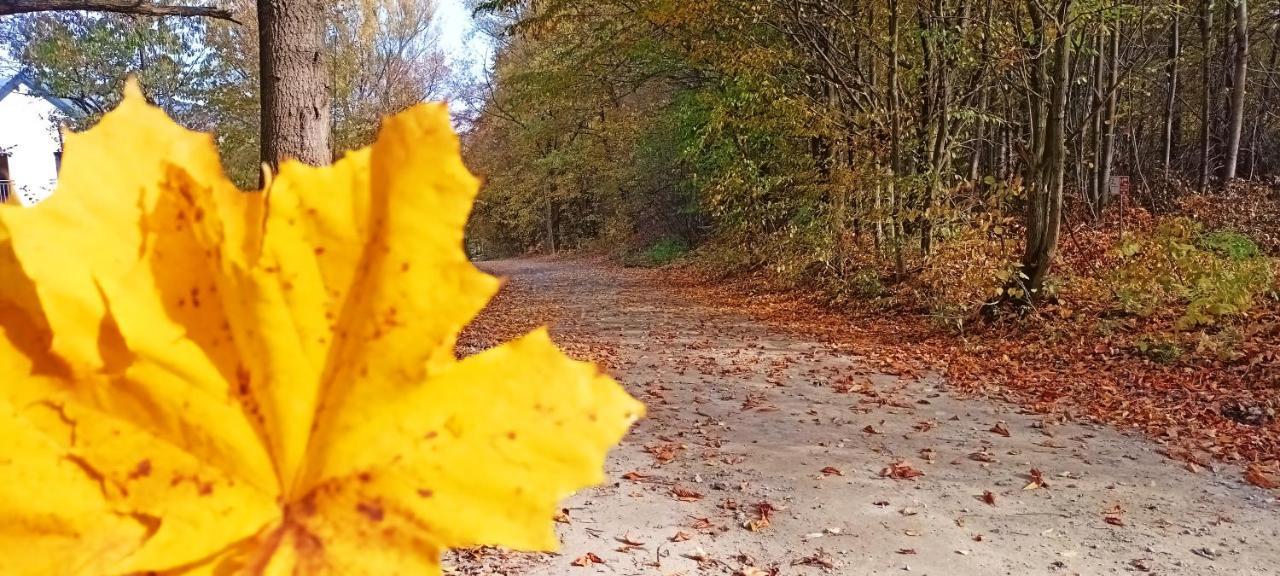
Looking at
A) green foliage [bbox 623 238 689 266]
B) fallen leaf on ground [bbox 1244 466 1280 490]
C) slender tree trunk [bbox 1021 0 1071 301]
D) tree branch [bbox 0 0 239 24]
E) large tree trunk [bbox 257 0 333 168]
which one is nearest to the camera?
large tree trunk [bbox 257 0 333 168]

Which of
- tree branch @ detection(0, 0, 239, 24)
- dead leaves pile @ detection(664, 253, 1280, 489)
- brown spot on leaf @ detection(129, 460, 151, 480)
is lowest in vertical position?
dead leaves pile @ detection(664, 253, 1280, 489)

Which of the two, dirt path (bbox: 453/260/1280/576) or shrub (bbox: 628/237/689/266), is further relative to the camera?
shrub (bbox: 628/237/689/266)

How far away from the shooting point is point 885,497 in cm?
545

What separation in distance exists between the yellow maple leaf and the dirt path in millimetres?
4226

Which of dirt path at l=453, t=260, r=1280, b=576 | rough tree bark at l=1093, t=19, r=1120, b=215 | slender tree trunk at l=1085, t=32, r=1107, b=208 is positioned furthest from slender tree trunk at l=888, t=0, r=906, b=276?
dirt path at l=453, t=260, r=1280, b=576

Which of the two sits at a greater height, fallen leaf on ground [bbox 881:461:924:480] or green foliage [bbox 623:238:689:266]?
green foliage [bbox 623:238:689:266]

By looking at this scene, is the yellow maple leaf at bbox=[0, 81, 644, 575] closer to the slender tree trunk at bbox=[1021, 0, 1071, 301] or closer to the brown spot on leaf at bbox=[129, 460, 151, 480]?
the brown spot on leaf at bbox=[129, 460, 151, 480]

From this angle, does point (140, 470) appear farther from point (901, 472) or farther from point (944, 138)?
point (944, 138)

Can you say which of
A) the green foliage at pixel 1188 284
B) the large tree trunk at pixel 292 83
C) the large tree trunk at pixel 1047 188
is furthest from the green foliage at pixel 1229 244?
the large tree trunk at pixel 292 83

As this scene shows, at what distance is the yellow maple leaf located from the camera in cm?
30

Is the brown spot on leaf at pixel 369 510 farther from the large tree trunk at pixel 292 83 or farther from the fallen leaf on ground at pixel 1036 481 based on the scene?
the fallen leaf on ground at pixel 1036 481

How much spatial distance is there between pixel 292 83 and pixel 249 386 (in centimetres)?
220

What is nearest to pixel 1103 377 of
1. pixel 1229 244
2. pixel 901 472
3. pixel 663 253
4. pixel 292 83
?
pixel 901 472

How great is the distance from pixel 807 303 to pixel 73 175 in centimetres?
1460
